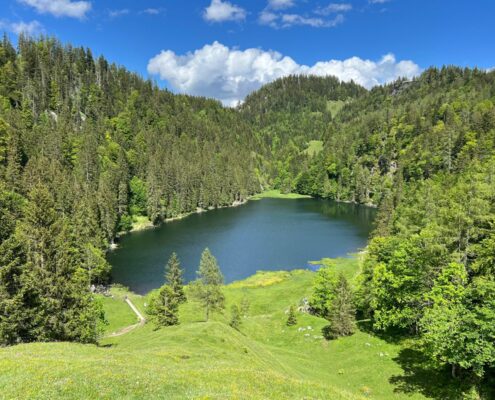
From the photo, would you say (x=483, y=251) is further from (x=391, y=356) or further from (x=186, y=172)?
(x=186, y=172)

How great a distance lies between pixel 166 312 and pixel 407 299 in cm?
3352

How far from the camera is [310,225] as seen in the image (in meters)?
151

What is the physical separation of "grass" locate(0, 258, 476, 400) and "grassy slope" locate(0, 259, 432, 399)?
0.07 meters

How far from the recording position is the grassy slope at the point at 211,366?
63.8 ft

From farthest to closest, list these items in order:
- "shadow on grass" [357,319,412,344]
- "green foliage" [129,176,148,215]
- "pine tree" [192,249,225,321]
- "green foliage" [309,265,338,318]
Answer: "green foliage" [129,176,148,215] < "green foliage" [309,265,338,318] < "pine tree" [192,249,225,321] < "shadow on grass" [357,319,412,344]

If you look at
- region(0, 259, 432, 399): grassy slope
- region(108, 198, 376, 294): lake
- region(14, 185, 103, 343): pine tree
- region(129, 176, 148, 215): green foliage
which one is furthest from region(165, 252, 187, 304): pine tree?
region(129, 176, 148, 215): green foliage

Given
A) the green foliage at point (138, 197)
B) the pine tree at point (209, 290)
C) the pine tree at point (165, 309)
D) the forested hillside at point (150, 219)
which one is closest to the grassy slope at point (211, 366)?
the pine tree at point (165, 309)

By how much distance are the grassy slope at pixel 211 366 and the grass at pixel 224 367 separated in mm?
65

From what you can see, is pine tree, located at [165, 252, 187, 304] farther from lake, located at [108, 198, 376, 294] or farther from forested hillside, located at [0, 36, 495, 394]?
lake, located at [108, 198, 376, 294]

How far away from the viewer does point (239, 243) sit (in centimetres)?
12275

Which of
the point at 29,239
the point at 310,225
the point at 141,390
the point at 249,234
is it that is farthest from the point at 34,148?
the point at 141,390

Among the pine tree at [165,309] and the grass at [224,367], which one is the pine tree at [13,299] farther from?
the pine tree at [165,309]

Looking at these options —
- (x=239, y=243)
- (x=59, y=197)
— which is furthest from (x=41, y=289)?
(x=239, y=243)

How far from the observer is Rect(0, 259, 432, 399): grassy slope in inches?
765
